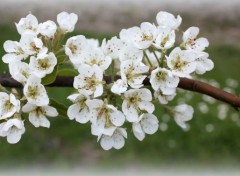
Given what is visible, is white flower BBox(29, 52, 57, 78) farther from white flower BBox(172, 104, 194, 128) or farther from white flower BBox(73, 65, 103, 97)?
white flower BBox(172, 104, 194, 128)

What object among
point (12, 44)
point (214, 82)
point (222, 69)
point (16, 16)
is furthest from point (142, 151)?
point (16, 16)

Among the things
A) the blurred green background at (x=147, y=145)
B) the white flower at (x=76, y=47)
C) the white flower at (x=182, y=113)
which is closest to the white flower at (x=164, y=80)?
the white flower at (x=76, y=47)

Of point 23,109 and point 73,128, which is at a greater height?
point 23,109

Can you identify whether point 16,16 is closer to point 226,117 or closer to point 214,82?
point 214,82

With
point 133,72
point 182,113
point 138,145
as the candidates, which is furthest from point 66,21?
point 138,145

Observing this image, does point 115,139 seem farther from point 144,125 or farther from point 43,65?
point 43,65

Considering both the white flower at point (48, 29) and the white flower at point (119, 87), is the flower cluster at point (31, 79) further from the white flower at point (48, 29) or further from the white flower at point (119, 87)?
the white flower at point (119, 87)

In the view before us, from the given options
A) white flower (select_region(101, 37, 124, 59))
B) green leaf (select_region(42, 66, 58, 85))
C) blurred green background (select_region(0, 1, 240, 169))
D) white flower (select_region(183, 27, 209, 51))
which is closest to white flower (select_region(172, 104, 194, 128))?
white flower (select_region(183, 27, 209, 51))
